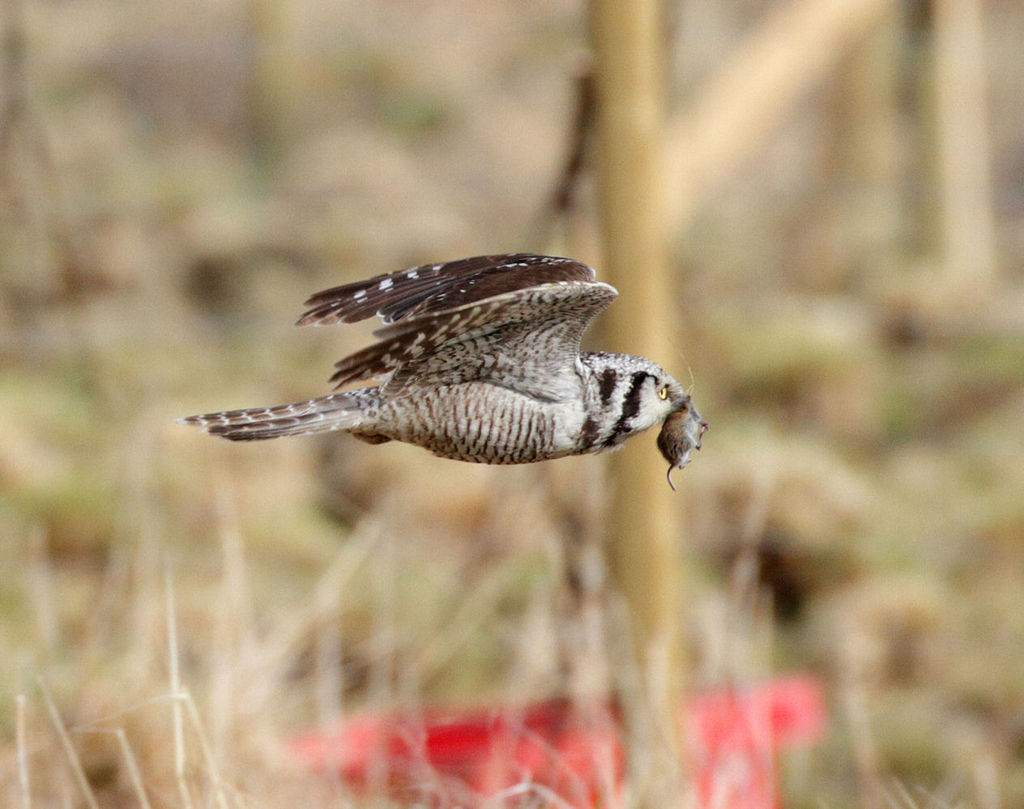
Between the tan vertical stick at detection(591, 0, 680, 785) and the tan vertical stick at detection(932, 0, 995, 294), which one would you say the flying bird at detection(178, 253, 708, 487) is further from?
the tan vertical stick at detection(932, 0, 995, 294)

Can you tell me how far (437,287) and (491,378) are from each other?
0.10 meters

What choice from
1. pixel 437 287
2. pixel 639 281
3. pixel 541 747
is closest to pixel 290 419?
pixel 437 287

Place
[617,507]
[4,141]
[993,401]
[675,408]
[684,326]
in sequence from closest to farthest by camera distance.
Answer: [675,408]
[617,507]
[4,141]
[684,326]
[993,401]

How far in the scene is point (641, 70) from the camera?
2404 mm

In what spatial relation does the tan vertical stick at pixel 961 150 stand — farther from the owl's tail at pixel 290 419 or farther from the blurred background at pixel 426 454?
the owl's tail at pixel 290 419

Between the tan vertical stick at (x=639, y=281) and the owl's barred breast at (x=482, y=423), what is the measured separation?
120 centimetres

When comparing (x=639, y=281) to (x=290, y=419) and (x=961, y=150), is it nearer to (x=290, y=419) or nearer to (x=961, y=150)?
(x=290, y=419)

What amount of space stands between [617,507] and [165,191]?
6.59 meters

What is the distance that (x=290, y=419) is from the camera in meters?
1.22

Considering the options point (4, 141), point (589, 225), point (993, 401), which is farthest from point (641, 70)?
point (993, 401)

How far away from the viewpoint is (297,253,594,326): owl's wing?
3.69ft

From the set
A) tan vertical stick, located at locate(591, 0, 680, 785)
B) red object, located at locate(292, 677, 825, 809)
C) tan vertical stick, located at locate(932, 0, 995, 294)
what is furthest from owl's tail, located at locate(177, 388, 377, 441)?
tan vertical stick, located at locate(932, 0, 995, 294)

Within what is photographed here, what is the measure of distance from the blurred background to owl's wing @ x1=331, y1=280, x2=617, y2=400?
0.75 meters

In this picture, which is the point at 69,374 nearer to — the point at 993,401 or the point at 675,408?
the point at 993,401
